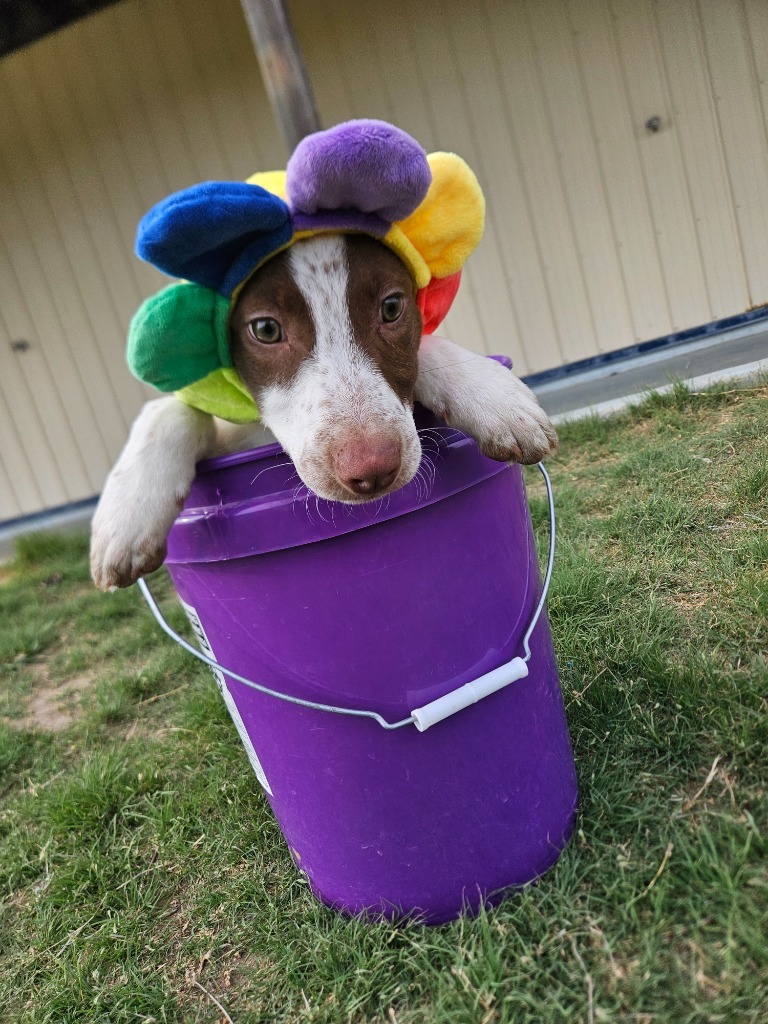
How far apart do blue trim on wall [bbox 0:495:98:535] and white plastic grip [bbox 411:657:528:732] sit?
4062 mm

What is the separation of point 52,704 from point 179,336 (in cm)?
191

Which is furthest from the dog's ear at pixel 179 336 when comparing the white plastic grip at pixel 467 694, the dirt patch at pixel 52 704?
the dirt patch at pixel 52 704

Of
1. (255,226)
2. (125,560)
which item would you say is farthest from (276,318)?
(125,560)

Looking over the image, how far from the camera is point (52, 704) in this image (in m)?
2.54

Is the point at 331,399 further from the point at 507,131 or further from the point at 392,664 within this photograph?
the point at 507,131

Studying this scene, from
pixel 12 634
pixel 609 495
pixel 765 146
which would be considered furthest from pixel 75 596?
pixel 765 146

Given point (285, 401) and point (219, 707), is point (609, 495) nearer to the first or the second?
point (219, 707)

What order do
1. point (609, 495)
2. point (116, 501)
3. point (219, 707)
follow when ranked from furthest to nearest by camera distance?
point (609, 495), point (219, 707), point (116, 501)

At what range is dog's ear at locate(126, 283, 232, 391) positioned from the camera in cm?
107

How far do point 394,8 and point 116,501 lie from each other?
3.68 meters

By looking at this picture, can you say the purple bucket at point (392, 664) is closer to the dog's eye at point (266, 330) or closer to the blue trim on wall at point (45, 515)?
the dog's eye at point (266, 330)

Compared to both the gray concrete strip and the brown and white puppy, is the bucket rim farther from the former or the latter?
the gray concrete strip

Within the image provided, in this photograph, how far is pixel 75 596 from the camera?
359 centimetres

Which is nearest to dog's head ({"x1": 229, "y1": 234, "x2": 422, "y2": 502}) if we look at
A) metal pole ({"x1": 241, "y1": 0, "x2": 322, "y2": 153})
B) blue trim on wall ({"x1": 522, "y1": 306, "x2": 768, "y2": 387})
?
metal pole ({"x1": 241, "y1": 0, "x2": 322, "y2": 153})
